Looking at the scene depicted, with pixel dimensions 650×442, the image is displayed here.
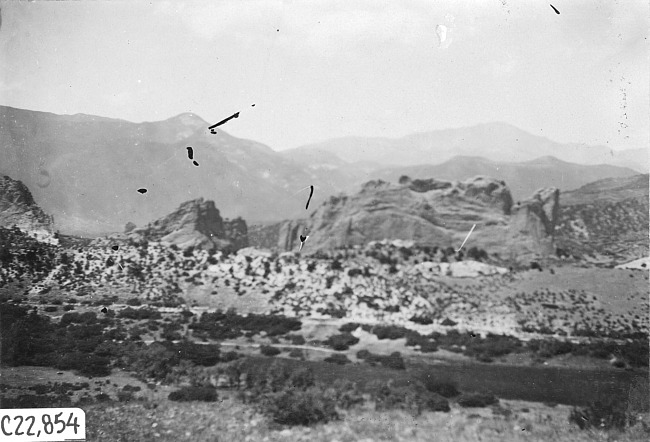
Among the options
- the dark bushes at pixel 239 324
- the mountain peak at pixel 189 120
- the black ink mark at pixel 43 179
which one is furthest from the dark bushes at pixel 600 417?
the black ink mark at pixel 43 179

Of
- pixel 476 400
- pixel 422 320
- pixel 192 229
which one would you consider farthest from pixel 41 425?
pixel 192 229

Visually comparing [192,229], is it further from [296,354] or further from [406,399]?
[406,399]

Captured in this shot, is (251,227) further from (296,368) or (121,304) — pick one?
(296,368)

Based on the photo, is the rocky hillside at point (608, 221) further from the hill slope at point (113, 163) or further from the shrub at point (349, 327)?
the hill slope at point (113, 163)

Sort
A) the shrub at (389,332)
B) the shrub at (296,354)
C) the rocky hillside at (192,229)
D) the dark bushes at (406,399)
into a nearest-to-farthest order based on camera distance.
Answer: the dark bushes at (406,399), the shrub at (296,354), the shrub at (389,332), the rocky hillside at (192,229)

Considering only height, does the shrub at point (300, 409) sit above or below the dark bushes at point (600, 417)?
above
